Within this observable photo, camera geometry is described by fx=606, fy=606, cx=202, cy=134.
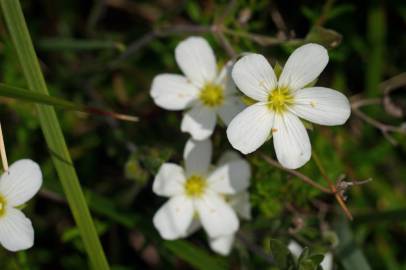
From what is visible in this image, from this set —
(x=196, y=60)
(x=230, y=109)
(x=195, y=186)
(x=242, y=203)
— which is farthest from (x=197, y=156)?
(x=196, y=60)

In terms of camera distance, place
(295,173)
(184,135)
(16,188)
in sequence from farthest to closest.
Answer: (184,135) < (295,173) < (16,188)

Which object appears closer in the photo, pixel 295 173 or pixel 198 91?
pixel 295 173

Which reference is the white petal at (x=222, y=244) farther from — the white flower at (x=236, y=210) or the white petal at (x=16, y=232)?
the white petal at (x=16, y=232)

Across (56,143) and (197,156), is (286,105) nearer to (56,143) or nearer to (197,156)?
(197,156)

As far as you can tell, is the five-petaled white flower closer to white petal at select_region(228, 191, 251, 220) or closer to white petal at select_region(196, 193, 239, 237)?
white petal at select_region(228, 191, 251, 220)

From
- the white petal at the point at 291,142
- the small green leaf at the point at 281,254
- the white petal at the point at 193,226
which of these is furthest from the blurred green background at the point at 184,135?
Answer: the white petal at the point at 291,142
